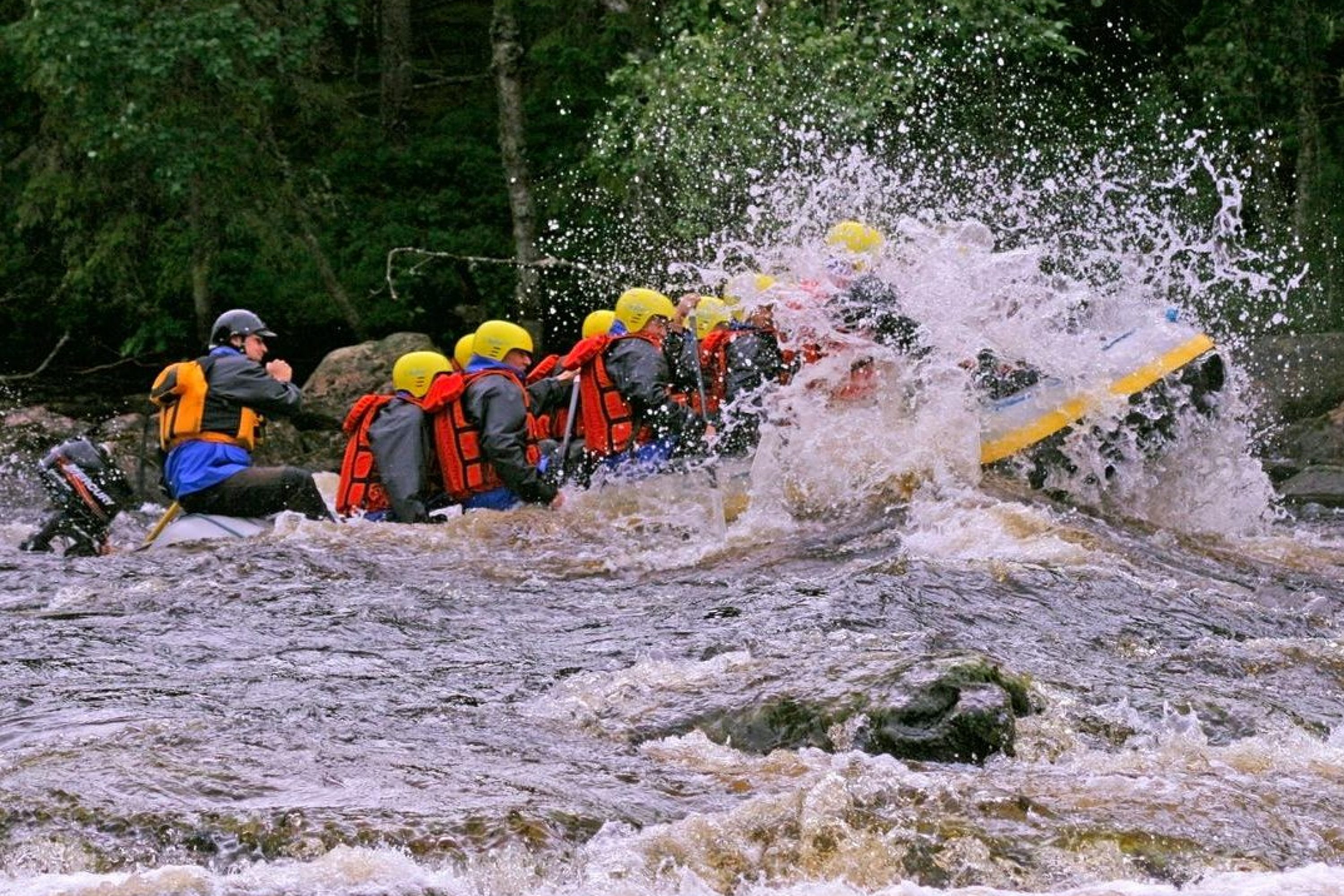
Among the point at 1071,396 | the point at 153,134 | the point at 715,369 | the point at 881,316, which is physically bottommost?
the point at 1071,396

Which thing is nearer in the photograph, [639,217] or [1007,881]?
[1007,881]

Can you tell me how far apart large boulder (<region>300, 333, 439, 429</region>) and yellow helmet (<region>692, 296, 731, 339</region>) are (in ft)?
23.1

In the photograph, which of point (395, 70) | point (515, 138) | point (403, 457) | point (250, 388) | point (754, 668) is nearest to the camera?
point (754, 668)

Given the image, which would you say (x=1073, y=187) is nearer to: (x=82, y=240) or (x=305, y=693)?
(x=82, y=240)

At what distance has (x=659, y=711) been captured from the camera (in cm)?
633

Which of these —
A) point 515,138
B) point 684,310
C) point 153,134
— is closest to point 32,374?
point 153,134

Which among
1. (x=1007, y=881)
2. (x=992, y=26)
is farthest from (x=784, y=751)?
(x=992, y=26)

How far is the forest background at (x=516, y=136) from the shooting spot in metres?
17.9

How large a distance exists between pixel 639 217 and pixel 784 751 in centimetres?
1453

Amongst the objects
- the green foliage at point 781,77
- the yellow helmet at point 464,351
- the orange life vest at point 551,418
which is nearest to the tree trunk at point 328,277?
the green foliage at point 781,77

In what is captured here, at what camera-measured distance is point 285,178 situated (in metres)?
22.3

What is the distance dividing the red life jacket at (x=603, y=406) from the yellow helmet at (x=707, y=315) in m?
0.90

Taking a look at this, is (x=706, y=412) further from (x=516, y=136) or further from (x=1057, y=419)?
(x=516, y=136)

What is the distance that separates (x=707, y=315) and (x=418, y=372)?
2.23 metres
